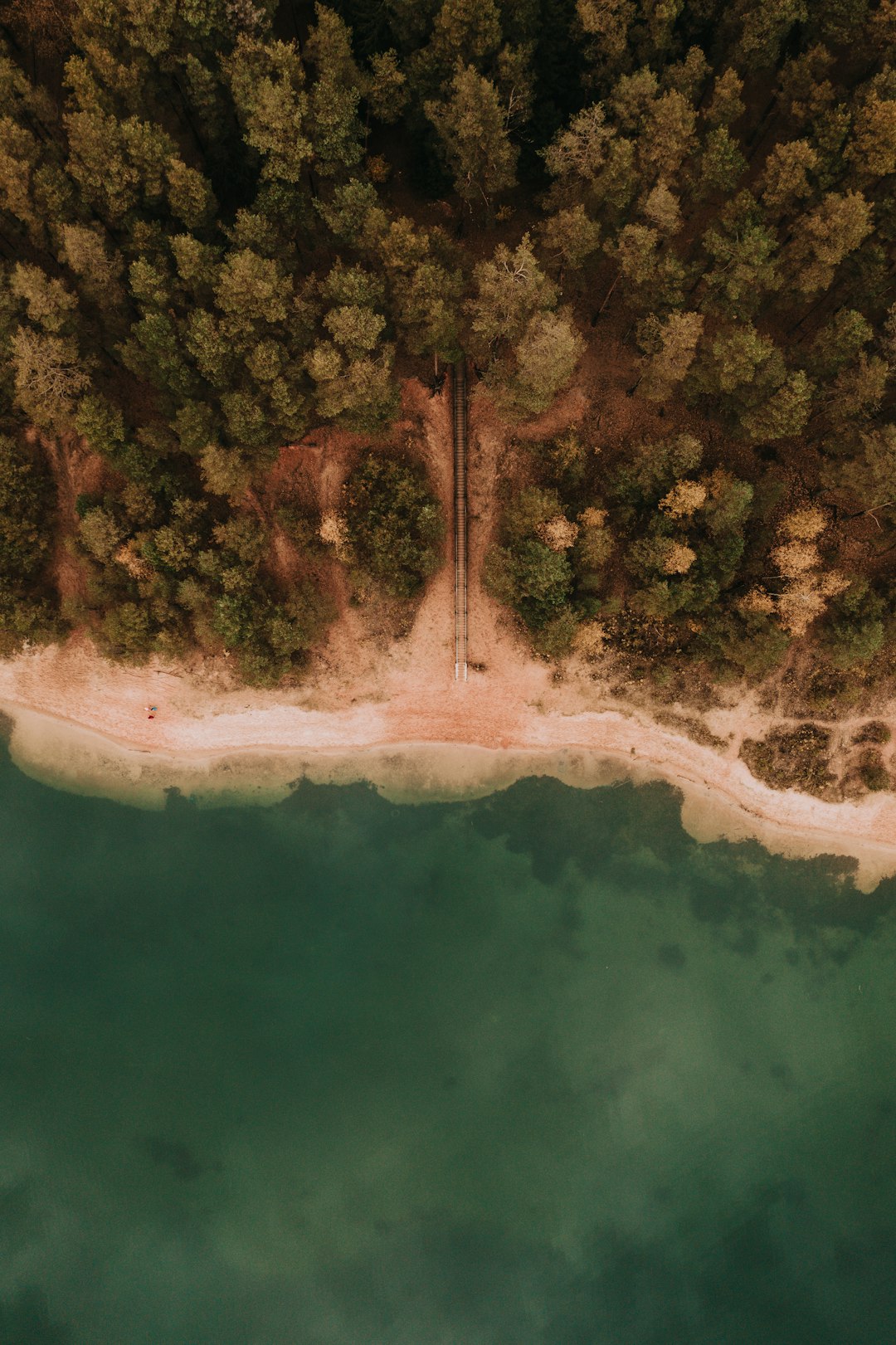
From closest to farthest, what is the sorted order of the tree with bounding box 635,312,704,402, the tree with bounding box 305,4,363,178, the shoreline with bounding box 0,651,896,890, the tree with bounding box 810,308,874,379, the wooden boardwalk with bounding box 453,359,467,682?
1. the tree with bounding box 305,4,363,178
2. the tree with bounding box 810,308,874,379
3. the tree with bounding box 635,312,704,402
4. the wooden boardwalk with bounding box 453,359,467,682
5. the shoreline with bounding box 0,651,896,890

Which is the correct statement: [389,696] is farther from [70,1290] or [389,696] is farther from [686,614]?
[70,1290]

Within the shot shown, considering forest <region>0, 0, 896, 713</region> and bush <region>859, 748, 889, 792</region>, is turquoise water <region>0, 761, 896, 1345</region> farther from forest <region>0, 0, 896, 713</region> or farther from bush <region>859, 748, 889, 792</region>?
forest <region>0, 0, 896, 713</region>

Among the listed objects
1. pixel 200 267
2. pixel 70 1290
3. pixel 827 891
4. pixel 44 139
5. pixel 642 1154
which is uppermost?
pixel 44 139

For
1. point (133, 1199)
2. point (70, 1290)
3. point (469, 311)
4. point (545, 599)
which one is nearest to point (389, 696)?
point (545, 599)

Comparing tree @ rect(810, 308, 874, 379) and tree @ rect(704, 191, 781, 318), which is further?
tree @ rect(810, 308, 874, 379)

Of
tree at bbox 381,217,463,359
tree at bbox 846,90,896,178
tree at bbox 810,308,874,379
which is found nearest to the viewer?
tree at bbox 846,90,896,178

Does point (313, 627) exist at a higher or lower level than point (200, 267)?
lower

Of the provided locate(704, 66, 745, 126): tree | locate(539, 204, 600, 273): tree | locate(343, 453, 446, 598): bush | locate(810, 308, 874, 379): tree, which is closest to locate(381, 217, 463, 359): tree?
locate(539, 204, 600, 273): tree
